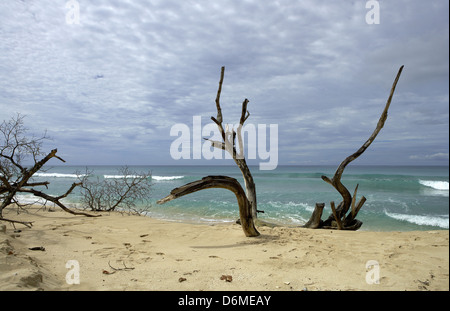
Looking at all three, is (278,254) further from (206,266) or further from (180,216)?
(180,216)

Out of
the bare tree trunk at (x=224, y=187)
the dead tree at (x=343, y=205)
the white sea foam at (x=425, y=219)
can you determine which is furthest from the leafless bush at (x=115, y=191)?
the white sea foam at (x=425, y=219)

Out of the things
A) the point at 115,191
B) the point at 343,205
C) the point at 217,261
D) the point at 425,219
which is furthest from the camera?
the point at 425,219

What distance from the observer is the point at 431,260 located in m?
3.76

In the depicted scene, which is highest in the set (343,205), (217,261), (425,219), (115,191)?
(115,191)

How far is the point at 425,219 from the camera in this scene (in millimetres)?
10375

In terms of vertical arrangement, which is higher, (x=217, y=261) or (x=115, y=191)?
(x=115, y=191)

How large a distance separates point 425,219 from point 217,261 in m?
10.5

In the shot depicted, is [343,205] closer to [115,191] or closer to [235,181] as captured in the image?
[235,181]

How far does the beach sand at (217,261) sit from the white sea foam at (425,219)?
5145 mm

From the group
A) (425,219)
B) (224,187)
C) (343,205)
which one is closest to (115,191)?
(224,187)

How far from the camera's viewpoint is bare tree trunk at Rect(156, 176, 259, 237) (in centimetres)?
455
